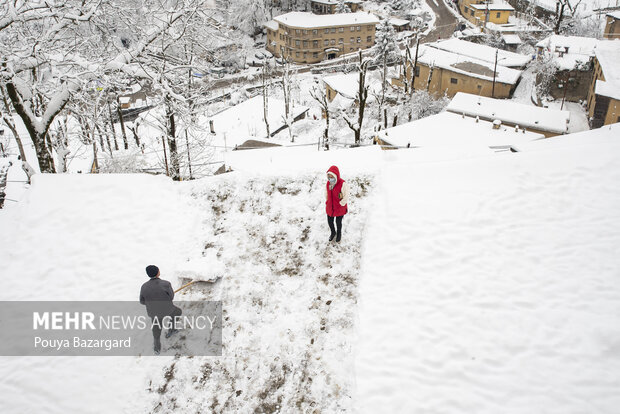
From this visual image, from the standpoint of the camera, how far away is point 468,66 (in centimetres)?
4475

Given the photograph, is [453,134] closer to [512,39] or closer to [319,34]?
[512,39]

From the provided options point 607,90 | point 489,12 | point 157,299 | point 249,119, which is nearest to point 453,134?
point 607,90

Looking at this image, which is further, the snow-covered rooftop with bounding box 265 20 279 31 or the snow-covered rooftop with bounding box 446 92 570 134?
the snow-covered rooftop with bounding box 265 20 279 31

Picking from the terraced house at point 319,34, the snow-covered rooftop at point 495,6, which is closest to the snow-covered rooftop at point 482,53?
the snow-covered rooftop at point 495,6

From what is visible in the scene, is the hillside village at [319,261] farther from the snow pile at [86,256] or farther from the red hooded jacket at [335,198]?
the red hooded jacket at [335,198]

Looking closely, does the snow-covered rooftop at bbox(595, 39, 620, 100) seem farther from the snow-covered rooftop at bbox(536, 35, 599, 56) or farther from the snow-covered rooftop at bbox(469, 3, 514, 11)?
the snow-covered rooftop at bbox(469, 3, 514, 11)

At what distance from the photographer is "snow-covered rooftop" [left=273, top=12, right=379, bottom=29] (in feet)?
216

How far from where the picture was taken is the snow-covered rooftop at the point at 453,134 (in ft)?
88.9

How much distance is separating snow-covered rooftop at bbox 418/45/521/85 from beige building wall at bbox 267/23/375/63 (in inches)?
952

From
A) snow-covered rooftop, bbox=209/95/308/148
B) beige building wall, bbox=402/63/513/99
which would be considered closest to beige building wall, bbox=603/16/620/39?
beige building wall, bbox=402/63/513/99

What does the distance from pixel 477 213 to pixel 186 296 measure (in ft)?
20.9

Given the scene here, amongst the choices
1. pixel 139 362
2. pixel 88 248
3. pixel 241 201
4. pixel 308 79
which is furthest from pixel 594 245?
pixel 308 79

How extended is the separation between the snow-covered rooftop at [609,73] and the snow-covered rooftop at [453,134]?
4.62 m

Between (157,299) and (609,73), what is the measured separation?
34.5 meters
